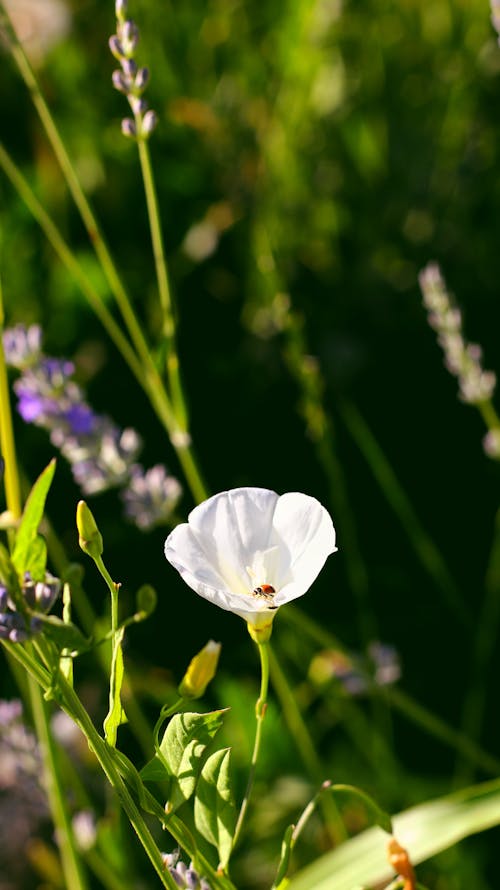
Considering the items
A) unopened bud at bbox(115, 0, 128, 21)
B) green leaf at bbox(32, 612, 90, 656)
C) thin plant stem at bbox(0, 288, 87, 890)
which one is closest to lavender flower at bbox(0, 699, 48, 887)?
thin plant stem at bbox(0, 288, 87, 890)

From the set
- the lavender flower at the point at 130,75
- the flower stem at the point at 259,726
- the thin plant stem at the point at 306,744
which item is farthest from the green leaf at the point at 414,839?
the lavender flower at the point at 130,75

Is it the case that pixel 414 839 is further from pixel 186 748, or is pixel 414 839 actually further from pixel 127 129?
pixel 127 129

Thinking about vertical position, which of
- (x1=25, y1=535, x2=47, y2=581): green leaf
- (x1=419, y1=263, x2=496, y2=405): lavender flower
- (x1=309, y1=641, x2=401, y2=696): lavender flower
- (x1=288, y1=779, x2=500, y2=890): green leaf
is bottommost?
(x1=288, y1=779, x2=500, y2=890): green leaf

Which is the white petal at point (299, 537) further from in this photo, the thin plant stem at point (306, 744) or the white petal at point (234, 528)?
the thin plant stem at point (306, 744)

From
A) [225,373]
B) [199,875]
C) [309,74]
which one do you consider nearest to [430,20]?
[309,74]

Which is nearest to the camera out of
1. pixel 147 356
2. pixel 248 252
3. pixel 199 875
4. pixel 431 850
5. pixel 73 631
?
pixel 73 631

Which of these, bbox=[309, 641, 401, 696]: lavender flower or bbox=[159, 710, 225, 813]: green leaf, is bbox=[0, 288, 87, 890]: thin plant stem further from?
bbox=[309, 641, 401, 696]: lavender flower

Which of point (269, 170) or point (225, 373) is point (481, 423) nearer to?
point (225, 373)
